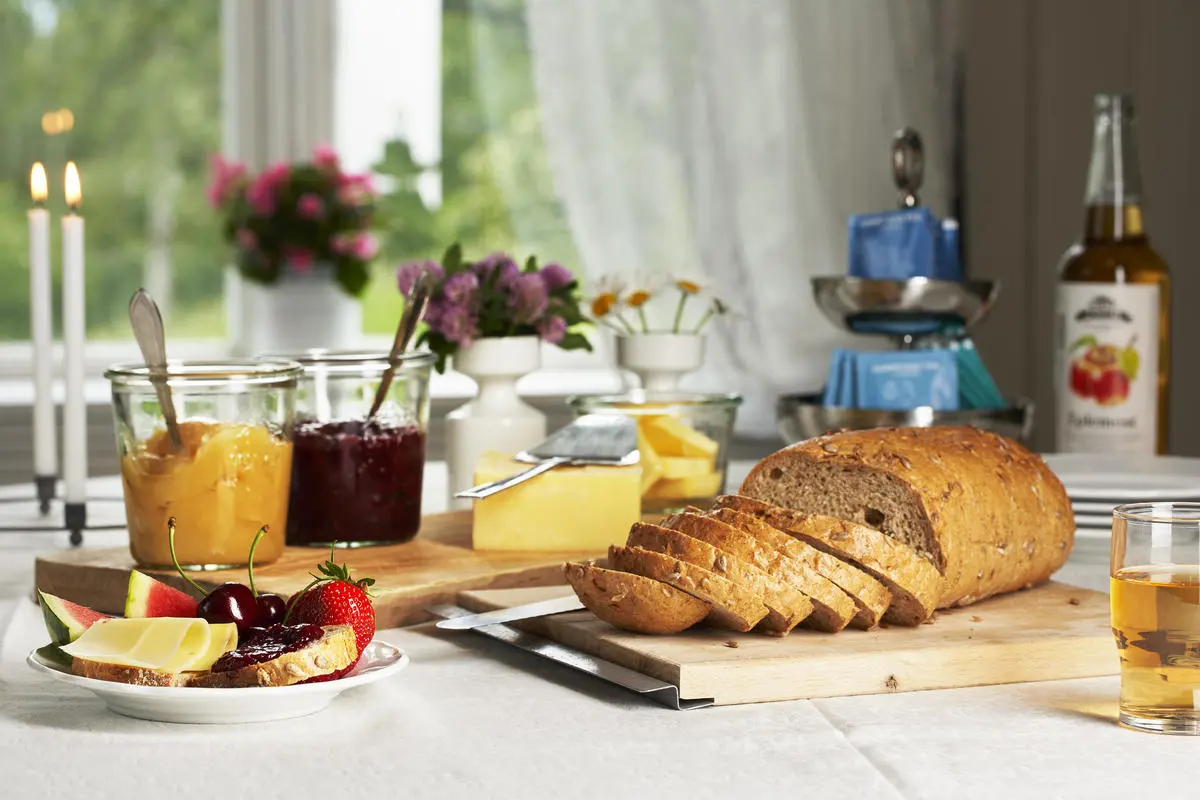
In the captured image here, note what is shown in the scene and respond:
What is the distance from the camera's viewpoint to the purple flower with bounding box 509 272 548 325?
1.67 m

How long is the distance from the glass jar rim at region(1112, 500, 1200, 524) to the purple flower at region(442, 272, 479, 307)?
2.83 ft

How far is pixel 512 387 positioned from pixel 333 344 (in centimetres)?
176

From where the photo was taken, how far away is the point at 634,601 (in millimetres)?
1017

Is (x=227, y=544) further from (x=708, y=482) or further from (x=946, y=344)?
(x=946, y=344)

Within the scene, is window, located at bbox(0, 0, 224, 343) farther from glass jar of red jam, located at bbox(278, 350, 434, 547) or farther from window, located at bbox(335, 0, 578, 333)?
glass jar of red jam, located at bbox(278, 350, 434, 547)

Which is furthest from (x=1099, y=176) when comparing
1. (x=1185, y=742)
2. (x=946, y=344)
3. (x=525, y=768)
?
(x=525, y=768)

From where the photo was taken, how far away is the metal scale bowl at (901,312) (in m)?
1.96

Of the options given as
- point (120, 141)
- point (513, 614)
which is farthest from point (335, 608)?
point (120, 141)

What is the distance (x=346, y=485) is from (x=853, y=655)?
0.57 m

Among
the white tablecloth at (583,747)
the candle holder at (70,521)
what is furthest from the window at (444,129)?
Result: the white tablecloth at (583,747)

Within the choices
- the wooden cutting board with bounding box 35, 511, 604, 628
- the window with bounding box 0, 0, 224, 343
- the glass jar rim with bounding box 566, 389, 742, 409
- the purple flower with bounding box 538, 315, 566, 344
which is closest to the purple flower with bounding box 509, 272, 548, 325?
the purple flower with bounding box 538, 315, 566, 344

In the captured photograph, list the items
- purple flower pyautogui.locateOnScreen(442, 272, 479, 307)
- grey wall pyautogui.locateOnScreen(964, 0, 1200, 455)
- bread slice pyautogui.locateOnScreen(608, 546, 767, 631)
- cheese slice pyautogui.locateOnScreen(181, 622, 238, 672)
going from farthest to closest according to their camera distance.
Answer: grey wall pyautogui.locateOnScreen(964, 0, 1200, 455) < purple flower pyautogui.locateOnScreen(442, 272, 479, 307) < bread slice pyautogui.locateOnScreen(608, 546, 767, 631) < cheese slice pyautogui.locateOnScreen(181, 622, 238, 672)

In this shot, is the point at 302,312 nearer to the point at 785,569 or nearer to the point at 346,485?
the point at 346,485

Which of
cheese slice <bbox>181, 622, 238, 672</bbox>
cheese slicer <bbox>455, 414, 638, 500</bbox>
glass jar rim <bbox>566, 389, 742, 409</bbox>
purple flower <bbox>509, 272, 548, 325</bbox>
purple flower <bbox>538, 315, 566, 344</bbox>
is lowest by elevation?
cheese slice <bbox>181, 622, 238, 672</bbox>
